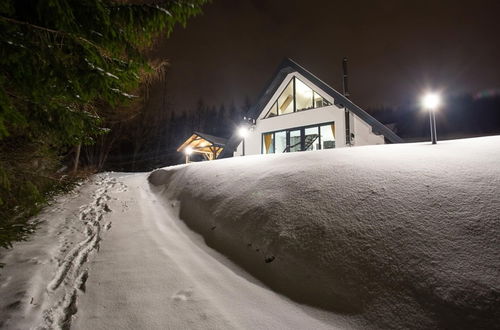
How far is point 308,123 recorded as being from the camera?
→ 1274 cm

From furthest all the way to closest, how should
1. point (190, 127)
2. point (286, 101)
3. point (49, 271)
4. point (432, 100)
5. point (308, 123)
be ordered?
point (190, 127) < point (286, 101) < point (308, 123) < point (432, 100) < point (49, 271)

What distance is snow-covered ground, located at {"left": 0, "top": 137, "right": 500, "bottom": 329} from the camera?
204 cm

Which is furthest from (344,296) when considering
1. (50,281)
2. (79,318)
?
(50,281)

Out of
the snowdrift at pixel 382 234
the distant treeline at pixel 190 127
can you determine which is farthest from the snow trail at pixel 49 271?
the distant treeline at pixel 190 127

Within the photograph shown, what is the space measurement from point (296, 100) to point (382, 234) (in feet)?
39.5

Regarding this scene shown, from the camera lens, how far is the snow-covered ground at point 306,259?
2.04 m

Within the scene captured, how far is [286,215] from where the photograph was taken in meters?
3.32

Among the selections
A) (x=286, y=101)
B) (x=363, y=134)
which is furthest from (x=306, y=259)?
(x=286, y=101)

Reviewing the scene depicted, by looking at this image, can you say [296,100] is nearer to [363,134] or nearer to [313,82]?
[313,82]

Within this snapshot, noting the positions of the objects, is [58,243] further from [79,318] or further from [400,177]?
[400,177]

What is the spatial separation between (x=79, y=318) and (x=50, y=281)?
3.39 feet

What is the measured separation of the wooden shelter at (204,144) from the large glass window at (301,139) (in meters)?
5.83

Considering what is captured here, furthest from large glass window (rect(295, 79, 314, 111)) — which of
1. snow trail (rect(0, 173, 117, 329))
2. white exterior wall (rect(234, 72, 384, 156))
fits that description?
snow trail (rect(0, 173, 117, 329))

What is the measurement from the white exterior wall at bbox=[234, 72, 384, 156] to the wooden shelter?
4.80 metres
